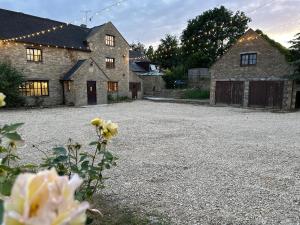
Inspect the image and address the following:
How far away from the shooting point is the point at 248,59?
20359mm

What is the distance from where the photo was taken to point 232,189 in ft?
14.2

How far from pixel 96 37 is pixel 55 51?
474 cm

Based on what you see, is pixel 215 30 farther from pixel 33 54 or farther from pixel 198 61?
pixel 33 54

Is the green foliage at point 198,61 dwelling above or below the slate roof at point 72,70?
above

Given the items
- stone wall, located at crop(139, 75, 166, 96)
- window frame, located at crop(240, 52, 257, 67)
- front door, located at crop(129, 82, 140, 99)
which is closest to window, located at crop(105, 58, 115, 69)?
front door, located at crop(129, 82, 140, 99)

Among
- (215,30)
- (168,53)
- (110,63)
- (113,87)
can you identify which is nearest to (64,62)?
(110,63)

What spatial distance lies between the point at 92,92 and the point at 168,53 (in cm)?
3053

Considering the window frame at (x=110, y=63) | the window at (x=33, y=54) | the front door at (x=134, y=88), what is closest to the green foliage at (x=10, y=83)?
the window at (x=33, y=54)

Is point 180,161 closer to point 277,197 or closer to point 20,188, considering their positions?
point 277,197

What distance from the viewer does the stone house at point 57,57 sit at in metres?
18.8

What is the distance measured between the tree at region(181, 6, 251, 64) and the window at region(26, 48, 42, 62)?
26982mm

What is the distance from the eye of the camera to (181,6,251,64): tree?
139 feet

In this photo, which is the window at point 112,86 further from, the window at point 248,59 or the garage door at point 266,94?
the garage door at point 266,94

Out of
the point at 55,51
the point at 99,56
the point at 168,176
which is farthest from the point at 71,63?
the point at 168,176
